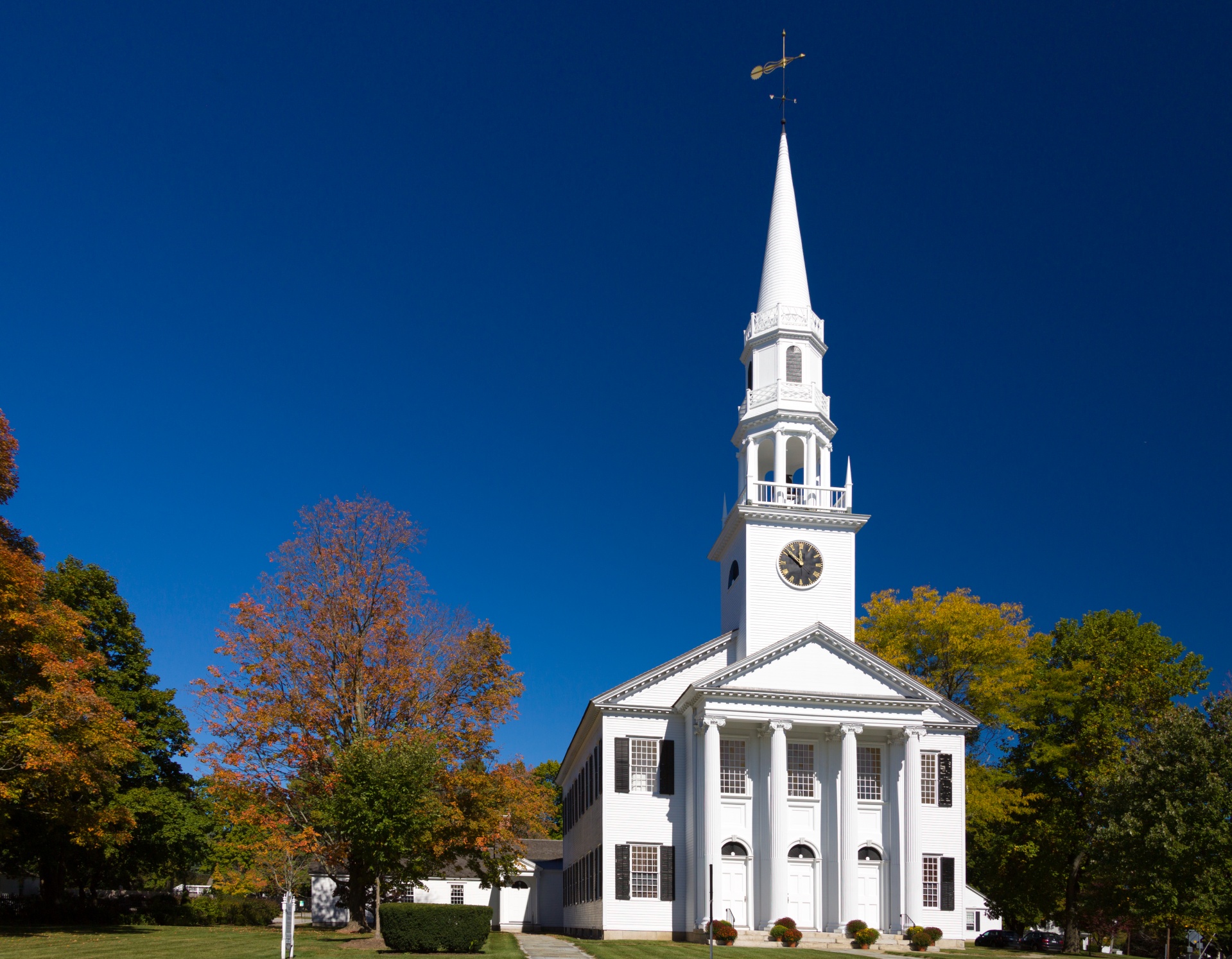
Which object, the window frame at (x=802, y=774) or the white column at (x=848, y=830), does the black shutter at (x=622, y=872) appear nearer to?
the window frame at (x=802, y=774)

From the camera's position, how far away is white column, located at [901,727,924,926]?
40.2 m

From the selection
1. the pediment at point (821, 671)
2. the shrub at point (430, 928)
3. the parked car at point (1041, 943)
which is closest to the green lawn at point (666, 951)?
A: the shrub at point (430, 928)

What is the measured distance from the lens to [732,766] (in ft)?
141

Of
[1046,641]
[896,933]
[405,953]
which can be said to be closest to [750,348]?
[1046,641]

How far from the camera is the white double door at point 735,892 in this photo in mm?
41062

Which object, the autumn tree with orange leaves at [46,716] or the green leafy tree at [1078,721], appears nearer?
the autumn tree with orange leaves at [46,716]

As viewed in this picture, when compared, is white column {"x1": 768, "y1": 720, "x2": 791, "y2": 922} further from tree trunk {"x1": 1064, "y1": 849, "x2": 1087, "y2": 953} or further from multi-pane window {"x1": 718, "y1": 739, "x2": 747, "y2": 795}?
tree trunk {"x1": 1064, "y1": 849, "x2": 1087, "y2": 953}

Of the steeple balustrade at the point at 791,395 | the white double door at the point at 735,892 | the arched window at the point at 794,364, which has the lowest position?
the white double door at the point at 735,892

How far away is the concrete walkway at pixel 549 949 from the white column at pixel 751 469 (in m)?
18.1

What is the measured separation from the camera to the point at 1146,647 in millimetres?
49906

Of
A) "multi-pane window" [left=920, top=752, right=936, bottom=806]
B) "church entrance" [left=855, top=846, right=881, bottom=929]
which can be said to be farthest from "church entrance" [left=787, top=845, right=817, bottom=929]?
"multi-pane window" [left=920, top=752, right=936, bottom=806]

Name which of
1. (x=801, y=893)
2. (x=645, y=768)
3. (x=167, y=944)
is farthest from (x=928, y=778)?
(x=167, y=944)

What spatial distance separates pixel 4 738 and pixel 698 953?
2108 centimetres

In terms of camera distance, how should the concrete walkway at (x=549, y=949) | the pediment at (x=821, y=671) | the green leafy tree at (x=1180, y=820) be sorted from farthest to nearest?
the pediment at (x=821, y=671) < the green leafy tree at (x=1180, y=820) < the concrete walkway at (x=549, y=949)
